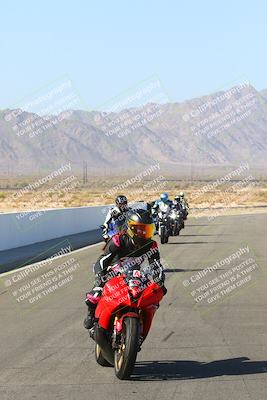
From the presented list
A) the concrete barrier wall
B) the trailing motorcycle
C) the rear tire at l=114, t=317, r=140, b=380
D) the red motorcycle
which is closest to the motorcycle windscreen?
the red motorcycle

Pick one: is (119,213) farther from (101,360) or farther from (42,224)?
(42,224)

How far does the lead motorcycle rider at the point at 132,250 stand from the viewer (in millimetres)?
8320

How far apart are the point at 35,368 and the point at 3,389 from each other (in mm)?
894

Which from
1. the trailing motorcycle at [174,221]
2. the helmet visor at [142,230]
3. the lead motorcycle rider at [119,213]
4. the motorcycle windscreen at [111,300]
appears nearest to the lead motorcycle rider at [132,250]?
the helmet visor at [142,230]

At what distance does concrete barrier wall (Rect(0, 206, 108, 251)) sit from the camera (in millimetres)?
24422

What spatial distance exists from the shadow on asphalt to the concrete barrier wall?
15531 mm

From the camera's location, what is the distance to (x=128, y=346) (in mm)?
7578

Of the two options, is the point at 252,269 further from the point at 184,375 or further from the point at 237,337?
the point at 184,375

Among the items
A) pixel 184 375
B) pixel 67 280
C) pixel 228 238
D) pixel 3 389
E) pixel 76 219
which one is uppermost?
pixel 3 389

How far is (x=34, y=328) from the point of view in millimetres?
11242

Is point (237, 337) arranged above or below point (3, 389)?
below

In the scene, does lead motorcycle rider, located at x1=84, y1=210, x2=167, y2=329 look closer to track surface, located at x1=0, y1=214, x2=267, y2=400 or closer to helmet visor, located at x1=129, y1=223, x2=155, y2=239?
helmet visor, located at x1=129, y1=223, x2=155, y2=239

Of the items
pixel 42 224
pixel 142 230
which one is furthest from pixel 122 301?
pixel 42 224

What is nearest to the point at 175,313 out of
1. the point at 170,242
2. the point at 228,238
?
Answer: the point at 170,242
